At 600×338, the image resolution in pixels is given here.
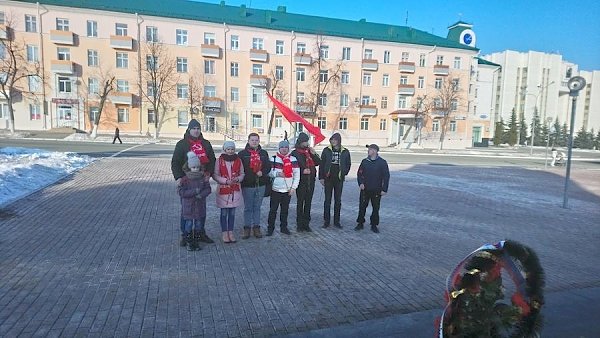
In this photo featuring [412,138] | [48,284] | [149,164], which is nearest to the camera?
[48,284]

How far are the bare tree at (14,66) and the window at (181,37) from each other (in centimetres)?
1519

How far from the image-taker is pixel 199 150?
5777 mm

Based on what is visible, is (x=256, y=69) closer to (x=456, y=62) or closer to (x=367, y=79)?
(x=367, y=79)

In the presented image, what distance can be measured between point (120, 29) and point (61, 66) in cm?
766

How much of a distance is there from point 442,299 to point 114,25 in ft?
157

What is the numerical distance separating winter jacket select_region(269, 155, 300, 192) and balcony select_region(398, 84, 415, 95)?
4916 centimetres

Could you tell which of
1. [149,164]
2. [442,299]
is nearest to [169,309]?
[442,299]

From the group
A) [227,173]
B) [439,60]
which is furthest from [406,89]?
[227,173]

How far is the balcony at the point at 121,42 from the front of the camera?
4122 centimetres

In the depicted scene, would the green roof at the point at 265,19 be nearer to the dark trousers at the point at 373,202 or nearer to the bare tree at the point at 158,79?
the bare tree at the point at 158,79

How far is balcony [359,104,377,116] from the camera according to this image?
5068cm

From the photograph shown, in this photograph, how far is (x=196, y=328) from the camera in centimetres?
338

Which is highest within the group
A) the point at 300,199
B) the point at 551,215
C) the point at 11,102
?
the point at 11,102

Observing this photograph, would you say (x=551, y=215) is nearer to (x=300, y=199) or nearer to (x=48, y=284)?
(x=300, y=199)
